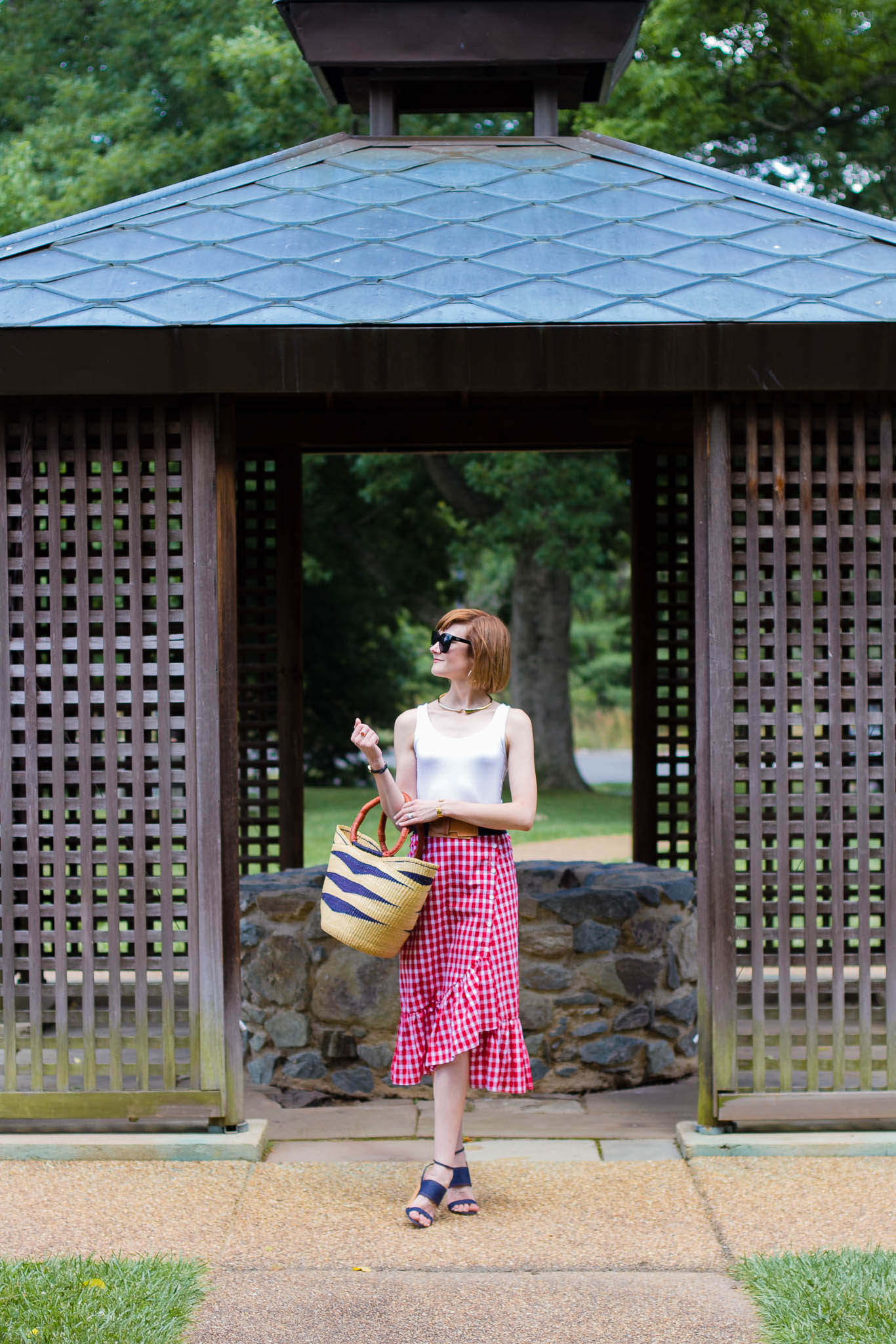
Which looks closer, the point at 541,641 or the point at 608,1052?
the point at 608,1052

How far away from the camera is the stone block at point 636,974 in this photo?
5348mm

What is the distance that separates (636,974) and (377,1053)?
1102 mm

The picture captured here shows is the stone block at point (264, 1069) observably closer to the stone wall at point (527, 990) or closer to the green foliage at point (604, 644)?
the stone wall at point (527, 990)

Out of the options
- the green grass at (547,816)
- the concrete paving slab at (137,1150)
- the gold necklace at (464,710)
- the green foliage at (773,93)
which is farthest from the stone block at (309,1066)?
the green foliage at (773,93)

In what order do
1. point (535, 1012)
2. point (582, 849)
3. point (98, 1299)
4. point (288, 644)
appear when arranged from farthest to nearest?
point (582, 849) < point (288, 644) < point (535, 1012) < point (98, 1299)

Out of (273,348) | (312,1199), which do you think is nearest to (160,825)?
(312,1199)

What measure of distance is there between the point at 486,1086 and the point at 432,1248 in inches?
18.4

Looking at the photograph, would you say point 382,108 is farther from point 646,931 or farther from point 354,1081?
point 354,1081

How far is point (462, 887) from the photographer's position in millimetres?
3840

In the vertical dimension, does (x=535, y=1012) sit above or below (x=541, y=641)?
below

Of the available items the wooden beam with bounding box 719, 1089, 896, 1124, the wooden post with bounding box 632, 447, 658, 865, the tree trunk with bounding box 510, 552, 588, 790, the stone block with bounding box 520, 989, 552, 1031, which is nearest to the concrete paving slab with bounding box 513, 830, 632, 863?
the tree trunk with bounding box 510, 552, 588, 790

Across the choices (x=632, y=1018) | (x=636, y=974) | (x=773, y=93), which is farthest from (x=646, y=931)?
(x=773, y=93)

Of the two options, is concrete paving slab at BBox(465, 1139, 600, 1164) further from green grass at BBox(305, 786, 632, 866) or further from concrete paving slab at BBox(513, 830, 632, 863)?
green grass at BBox(305, 786, 632, 866)

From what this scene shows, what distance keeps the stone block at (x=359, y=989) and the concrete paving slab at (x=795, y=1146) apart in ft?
4.57
